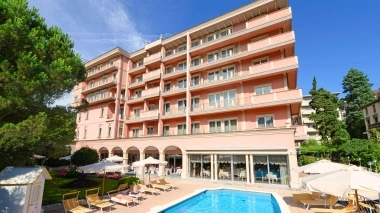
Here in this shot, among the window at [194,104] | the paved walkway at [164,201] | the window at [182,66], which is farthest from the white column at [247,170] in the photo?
the window at [182,66]

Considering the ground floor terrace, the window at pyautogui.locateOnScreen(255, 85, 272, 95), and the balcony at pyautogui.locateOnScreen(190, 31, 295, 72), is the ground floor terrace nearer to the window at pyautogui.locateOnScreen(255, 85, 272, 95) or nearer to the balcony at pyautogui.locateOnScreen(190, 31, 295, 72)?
the window at pyautogui.locateOnScreen(255, 85, 272, 95)

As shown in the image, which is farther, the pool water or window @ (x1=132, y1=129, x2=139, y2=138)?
window @ (x1=132, y1=129, x2=139, y2=138)

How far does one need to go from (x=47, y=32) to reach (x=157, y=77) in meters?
18.6

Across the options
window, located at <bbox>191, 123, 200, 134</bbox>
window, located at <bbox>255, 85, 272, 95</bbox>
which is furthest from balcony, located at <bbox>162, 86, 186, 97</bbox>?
window, located at <bbox>255, 85, 272, 95</bbox>

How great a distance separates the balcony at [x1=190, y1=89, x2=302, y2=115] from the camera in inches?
775

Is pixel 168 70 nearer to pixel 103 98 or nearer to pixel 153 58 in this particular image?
pixel 153 58

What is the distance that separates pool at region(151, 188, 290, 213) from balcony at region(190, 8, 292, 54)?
16.8m

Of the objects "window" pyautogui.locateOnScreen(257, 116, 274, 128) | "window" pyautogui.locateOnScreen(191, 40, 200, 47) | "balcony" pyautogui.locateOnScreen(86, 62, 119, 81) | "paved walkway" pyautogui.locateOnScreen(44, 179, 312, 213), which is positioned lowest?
"paved walkway" pyautogui.locateOnScreen(44, 179, 312, 213)

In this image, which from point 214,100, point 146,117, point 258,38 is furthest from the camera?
point 146,117

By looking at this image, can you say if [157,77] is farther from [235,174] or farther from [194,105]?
[235,174]

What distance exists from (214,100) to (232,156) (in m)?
7.55

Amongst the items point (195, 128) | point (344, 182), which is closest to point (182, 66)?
point (195, 128)

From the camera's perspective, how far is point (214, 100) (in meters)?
25.5

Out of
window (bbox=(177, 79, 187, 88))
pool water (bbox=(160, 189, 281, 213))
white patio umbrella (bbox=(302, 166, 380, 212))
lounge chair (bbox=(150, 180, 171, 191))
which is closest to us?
white patio umbrella (bbox=(302, 166, 380, 212))
